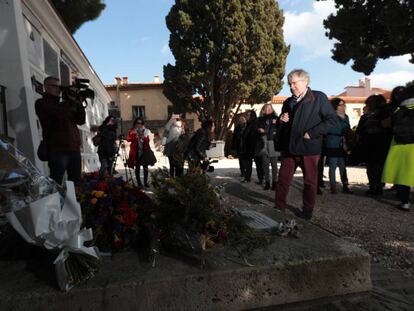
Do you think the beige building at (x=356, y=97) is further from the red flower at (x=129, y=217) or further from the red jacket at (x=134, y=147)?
the red flower at (x=129, y=217)

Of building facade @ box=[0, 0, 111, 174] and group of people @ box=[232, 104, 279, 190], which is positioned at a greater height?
building facade @ box=[0, 0, 111, 174]

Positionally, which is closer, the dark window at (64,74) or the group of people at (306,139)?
the group of people at (306,139)

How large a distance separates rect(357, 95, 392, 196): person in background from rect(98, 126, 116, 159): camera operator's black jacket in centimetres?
486

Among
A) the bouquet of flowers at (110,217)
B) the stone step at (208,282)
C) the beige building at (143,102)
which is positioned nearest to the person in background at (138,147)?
the bouquet of flowers at (110,217)

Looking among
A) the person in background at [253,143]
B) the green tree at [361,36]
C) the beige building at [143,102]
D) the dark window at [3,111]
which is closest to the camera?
the dark window at [3,111]

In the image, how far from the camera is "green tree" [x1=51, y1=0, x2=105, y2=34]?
37.4 ft

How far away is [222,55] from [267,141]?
17066 millimetres

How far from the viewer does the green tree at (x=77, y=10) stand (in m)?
11.4

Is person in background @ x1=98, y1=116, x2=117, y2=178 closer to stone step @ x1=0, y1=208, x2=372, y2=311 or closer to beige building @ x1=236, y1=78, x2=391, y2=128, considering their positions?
stone step @ x1=0, y1=208, x2=372, y2=311

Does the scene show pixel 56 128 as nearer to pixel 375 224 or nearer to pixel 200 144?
pixel 200 144

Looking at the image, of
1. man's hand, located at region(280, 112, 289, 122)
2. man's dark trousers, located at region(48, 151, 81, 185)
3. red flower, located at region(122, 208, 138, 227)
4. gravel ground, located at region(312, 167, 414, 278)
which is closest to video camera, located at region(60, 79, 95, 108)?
man's dark trousers, located at region(48, 151, 81, 185)

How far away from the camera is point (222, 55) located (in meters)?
22.8

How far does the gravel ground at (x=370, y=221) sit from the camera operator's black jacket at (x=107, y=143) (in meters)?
2.90

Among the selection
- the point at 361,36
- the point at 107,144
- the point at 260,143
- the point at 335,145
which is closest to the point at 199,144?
the point at 260,143
